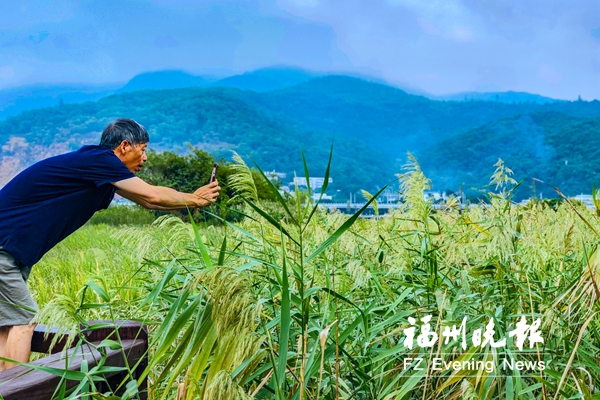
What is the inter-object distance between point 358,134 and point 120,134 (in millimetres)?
100486

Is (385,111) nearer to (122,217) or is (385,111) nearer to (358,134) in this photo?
(358,134)

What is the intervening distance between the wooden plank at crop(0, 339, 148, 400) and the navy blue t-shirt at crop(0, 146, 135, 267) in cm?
97

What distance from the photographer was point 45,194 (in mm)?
2510

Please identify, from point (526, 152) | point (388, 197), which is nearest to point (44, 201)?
point (388, 197)

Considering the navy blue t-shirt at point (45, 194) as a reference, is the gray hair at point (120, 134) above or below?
above

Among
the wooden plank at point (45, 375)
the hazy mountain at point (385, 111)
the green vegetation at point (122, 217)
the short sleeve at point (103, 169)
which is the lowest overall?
the green vegetation at point (122, 217)

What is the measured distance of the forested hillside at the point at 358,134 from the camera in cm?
7344

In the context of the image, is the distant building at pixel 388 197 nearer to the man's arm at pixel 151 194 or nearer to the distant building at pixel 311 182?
the distant building at pixel 311 182

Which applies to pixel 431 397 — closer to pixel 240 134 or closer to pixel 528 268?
pixel 528 268

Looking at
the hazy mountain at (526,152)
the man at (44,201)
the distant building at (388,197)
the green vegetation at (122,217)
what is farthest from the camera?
the hazy mountain at (526,152)

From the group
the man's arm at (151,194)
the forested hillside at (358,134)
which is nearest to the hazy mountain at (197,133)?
the forested hillside at (358,134)

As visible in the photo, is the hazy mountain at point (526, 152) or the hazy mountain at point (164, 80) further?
the hazy mountain at point (164, 80)

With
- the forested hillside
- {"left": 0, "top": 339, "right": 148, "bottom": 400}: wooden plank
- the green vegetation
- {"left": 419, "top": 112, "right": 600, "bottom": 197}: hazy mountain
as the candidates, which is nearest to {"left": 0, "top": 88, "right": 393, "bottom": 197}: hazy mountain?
the forested hillside

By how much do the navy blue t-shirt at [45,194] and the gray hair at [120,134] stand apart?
0.13m
